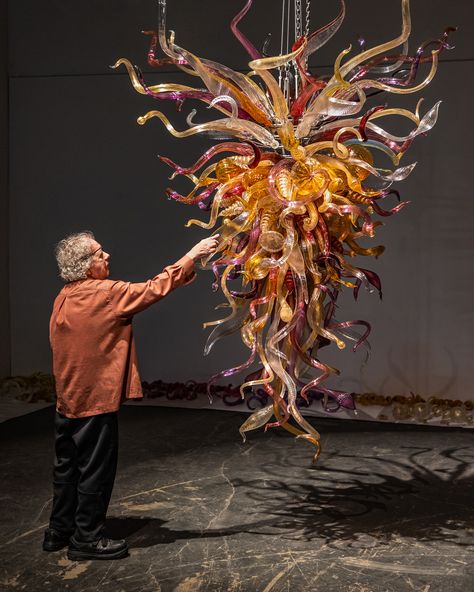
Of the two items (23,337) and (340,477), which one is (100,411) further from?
(23,337)

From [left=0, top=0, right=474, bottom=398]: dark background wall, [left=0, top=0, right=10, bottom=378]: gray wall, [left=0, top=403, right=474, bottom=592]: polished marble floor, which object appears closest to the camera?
[left=0, top=403, right=474, bottom=592]: polished marble floor

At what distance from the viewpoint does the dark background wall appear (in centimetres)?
645

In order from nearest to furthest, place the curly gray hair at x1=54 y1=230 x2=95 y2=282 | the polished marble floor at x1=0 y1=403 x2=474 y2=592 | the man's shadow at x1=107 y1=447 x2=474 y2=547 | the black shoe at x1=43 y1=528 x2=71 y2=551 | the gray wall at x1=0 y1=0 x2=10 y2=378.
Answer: the polished marble floor at x1=0 y1=403 x2=474 y2=592
the curly gray hair at x1=54 y1=230 x2=95 y2=282
the black shoe at x1=43 y1=528 x2=71 y2=551
the man's shadow at x1=107 y1=447 x2=474 y2=547
the gray wall at x1=0 y1=0 x2=10 y2=378

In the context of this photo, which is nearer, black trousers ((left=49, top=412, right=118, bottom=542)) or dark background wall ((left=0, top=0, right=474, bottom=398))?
black trousers ((left=49, top=412, right=118, bottom=542))

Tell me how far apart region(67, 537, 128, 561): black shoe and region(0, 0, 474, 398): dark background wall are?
11.6 ft

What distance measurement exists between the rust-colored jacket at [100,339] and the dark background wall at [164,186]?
3.52 metres

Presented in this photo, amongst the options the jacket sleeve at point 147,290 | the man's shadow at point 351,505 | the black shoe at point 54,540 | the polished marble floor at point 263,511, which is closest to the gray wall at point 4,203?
the polished marble floor at point 263,511

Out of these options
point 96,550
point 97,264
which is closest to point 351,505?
point 96,550

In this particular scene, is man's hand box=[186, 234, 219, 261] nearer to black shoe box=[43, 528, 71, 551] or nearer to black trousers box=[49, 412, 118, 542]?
black trousers box=[49, 412, 118, 542]

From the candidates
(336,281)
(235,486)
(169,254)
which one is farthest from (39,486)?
(169,254)

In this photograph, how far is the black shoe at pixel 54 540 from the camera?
3594 mm

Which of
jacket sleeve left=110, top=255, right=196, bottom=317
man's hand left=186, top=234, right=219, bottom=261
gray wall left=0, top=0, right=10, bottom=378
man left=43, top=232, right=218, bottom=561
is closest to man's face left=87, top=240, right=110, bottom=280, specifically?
man left=43, top=232, right=218, bottom=561

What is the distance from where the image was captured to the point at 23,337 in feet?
24.5

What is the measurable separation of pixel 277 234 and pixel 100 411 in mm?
1028
